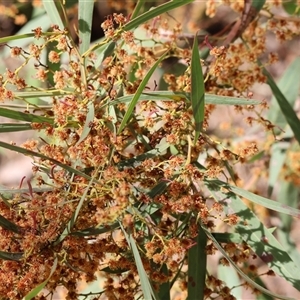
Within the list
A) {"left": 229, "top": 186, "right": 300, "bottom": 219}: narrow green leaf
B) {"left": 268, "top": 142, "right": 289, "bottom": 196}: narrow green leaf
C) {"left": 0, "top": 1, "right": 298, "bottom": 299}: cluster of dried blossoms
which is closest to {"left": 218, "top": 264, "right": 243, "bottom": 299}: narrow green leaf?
{"left": 268, "top": 142, "right": 289, "bottom": 196}: narrow green leaf

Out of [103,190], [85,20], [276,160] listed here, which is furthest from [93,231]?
[276,160]

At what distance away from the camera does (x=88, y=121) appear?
913 millimetres

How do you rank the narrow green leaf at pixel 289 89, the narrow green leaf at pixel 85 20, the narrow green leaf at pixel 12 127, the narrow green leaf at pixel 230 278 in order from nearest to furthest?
the narrow green leaf at pixel 12 127, the narrow green leaf at pixel 85 20, the narrow green leaf at pixel 230 278, the narrow green leaf at pixel 289 89

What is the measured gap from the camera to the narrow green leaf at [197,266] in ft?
3.50

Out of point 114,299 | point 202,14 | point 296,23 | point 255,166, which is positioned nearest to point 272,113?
point 255,166

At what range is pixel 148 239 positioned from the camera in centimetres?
99

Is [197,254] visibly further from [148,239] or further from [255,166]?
[255,166]

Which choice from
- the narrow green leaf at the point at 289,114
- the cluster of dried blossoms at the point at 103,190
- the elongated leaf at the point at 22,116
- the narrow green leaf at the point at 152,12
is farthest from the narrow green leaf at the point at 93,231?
the narrow green leaf at the point at 289,114

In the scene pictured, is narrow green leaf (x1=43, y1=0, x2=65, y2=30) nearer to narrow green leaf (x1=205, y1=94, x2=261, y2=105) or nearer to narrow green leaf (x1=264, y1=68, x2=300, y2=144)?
narrow green leaf (x1=205, y1=94, x2=261, y2=105)

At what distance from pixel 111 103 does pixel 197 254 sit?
1.09 feet

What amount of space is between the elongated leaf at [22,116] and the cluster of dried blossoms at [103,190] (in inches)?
0.4

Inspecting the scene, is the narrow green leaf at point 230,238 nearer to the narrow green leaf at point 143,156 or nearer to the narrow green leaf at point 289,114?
the narrow green leaf at point 143,156

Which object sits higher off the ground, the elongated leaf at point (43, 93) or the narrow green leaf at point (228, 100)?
the elongated leaf at point (43, 93)

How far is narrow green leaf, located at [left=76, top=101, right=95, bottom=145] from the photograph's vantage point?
0.88 m
